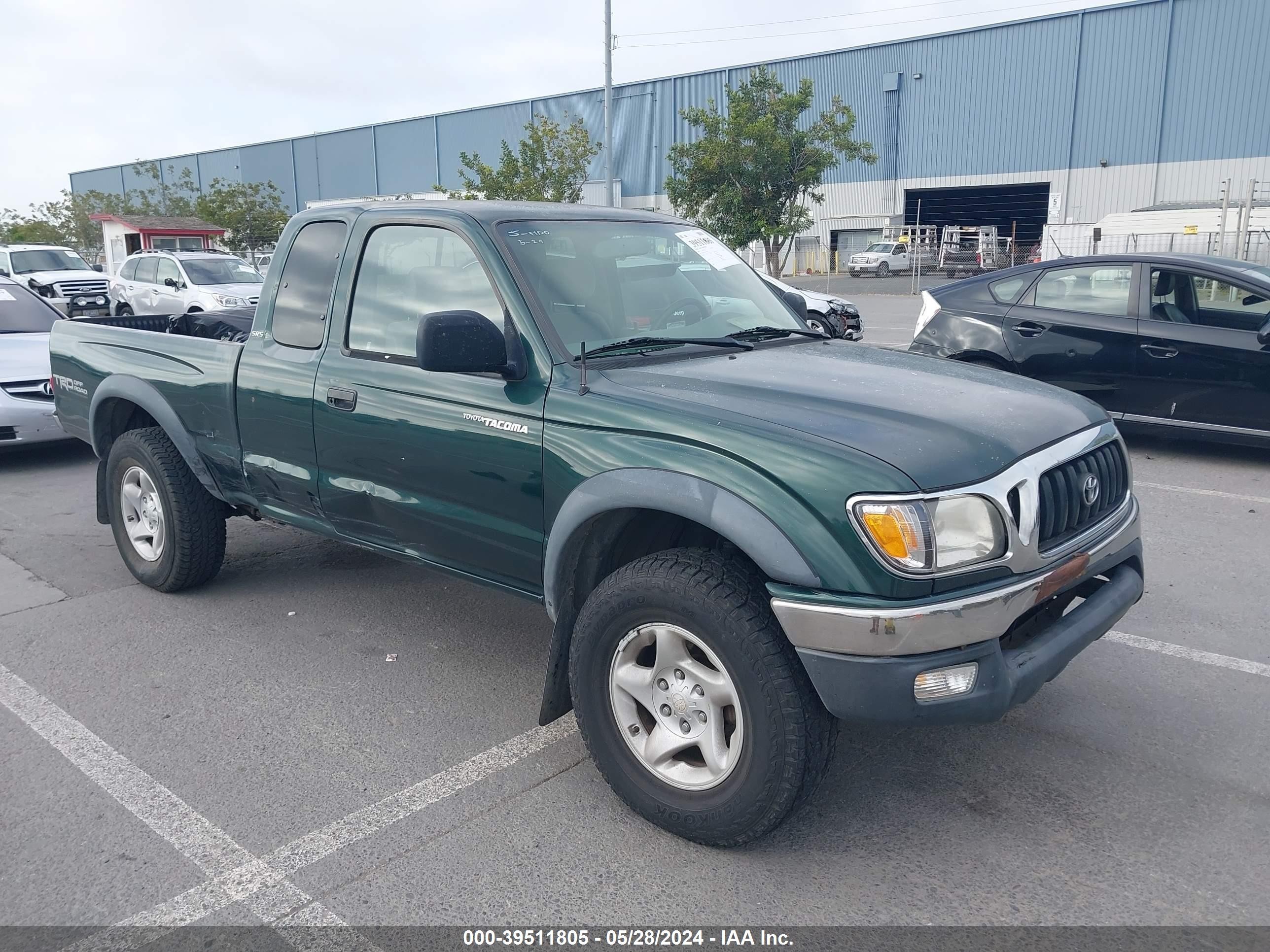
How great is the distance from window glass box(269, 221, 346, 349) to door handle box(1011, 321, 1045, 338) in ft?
19.9

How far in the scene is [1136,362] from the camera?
26.0 ft

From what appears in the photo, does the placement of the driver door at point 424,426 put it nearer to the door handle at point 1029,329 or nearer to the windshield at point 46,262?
the door handle at point 1029,329

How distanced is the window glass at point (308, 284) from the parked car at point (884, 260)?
39340mm

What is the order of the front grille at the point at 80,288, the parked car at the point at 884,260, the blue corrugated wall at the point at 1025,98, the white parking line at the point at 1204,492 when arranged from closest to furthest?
the white parking line at the point at 1204,492
the front grille at the point at 80,288
the blue corrugated wall at the point at 1025,98
the parked car at the point at 884,260

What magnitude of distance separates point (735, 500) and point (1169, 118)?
4275 centimetres

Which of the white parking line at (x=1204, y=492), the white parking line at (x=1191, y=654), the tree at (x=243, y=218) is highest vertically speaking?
the tree at (x=243, y=218)

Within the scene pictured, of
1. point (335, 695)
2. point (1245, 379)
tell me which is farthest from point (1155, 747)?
point (1245, 379)

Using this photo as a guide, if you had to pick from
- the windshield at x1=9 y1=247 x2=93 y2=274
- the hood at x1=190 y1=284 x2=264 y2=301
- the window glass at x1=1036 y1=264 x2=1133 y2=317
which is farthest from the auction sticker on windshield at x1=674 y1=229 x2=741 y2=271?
the windshield at x1=9 y1=247 x2=93 y2=274

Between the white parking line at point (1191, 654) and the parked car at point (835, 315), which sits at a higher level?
the parked car at point (835, 315)

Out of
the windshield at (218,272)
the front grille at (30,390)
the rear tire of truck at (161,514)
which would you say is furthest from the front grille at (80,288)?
the rear tire of truck at (161,514)

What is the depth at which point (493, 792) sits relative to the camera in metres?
3.43

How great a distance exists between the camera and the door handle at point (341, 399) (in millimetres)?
4043

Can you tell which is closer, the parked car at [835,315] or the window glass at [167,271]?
the parked car at [835,315]

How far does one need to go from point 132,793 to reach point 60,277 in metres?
23.7
